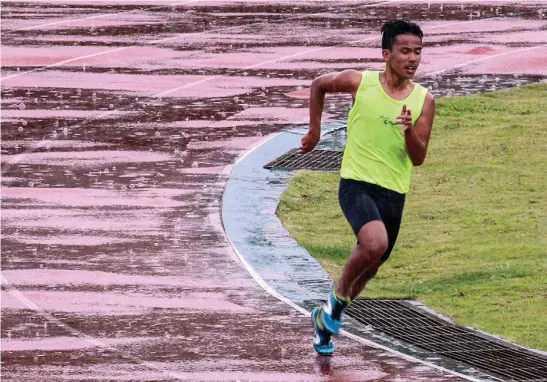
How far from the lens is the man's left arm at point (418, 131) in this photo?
28.8ft

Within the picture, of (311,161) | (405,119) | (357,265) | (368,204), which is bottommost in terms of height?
(311,161)

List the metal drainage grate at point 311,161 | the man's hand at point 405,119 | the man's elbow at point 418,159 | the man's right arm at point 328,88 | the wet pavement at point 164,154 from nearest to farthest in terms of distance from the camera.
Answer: the man's hand at point 405,119 < the man's elbow at point 418,159 < the man's right arm at point 328,88 < the wet pavement at point 164,154 < the metal drainage grate at point 311,161

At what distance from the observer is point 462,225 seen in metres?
14.0

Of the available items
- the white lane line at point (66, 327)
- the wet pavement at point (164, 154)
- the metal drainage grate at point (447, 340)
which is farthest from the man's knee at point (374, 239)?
the white lane line at point (66, 327)

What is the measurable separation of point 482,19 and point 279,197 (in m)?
17.7

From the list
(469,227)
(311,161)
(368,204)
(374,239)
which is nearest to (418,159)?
(368,204)

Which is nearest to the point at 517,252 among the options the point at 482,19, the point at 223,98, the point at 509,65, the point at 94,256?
the point at 94,256

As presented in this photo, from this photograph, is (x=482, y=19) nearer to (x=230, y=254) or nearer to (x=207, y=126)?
(x=207, y=126)

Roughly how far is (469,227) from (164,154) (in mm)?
4526

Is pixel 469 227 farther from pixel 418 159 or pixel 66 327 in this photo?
pixel 418 159

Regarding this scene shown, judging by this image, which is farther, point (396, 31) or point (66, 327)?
point (66, 327)

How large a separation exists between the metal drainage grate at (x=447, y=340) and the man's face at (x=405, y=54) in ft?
6.13

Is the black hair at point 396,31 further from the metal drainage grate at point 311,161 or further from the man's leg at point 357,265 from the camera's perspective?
the metal drainage grate at point 311,161

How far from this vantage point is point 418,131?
29.8 feet
